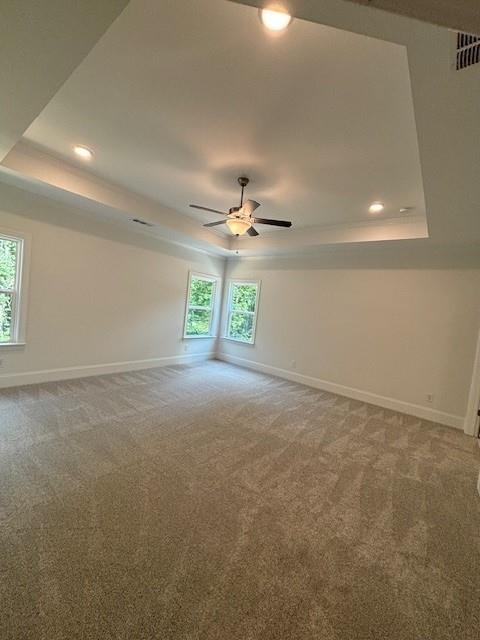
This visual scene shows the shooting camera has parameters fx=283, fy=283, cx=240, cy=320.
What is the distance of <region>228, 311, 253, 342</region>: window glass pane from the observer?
21.9 ft

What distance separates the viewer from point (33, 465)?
2.30 metres

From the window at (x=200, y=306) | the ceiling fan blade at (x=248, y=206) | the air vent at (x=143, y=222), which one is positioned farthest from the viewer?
the window at (x=200, y=306)

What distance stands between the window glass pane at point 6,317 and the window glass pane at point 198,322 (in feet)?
10.8

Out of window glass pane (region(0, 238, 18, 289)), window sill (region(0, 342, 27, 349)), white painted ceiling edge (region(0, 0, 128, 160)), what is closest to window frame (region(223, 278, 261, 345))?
window sill (region(0, 342, 27, 349))

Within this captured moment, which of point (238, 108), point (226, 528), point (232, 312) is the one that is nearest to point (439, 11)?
point (238, 108)

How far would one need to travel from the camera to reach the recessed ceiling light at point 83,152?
→ 2973 mm

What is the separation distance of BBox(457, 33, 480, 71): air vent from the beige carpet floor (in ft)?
8.62

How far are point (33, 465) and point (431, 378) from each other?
5.03m

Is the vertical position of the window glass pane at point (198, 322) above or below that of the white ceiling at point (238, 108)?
below

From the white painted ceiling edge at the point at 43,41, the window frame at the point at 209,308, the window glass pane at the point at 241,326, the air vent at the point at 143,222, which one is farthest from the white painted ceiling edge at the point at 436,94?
the window frame at the point at 209,308

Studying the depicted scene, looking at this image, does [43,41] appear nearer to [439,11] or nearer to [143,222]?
[439,11]

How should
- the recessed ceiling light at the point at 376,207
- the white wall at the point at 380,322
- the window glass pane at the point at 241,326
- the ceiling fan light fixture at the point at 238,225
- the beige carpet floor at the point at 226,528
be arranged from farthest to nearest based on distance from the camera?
the window glass pane at the point at 241,326, the white wall at the point at 380,322, the recessed ceiling light at the point at 376,207, the ceiling fan light fixture at the point at 238,225, the beige carpet floor at the point at 226,528

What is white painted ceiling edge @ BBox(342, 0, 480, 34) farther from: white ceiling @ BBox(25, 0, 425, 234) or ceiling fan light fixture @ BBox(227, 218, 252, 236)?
ceiling fan light fixture @ BBox(227, 218, 252, 236)

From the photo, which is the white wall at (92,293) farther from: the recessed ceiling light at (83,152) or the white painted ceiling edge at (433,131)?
the recessed ceiling light at (83,152)
